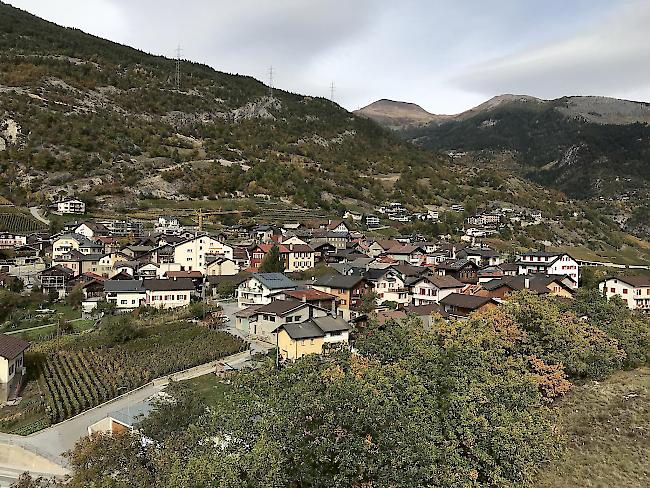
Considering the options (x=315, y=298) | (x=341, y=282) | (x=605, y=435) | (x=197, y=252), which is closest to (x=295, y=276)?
Result: (x=197, y=252)

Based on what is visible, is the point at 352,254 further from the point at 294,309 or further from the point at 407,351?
the point at 407,351

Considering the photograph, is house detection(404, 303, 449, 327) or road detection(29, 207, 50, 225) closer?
house detection(404, 303, 449, 327)

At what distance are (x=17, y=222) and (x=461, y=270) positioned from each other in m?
39.5

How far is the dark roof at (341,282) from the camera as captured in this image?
90.5ft

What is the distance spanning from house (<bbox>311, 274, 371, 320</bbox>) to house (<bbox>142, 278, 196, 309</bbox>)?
24.7 feet

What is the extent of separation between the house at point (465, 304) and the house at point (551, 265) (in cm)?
1125

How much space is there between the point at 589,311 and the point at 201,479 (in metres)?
17.4

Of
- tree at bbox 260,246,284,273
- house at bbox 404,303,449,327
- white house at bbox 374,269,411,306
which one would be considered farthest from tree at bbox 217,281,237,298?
house at bbox 404,303,449,327

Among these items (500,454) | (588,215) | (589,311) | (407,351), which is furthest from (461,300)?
(588,215)

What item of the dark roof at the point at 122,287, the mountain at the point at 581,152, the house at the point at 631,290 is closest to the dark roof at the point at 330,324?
the dark roof at the point at 122,287

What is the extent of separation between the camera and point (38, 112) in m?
80.2

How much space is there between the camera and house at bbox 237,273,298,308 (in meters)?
27.9

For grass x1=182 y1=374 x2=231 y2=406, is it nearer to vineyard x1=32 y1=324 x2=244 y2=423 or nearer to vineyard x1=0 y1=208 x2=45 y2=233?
vineyard x1=32 y1=324 x2=244 y2=423

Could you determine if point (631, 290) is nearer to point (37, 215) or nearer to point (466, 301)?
point (466, 301)
